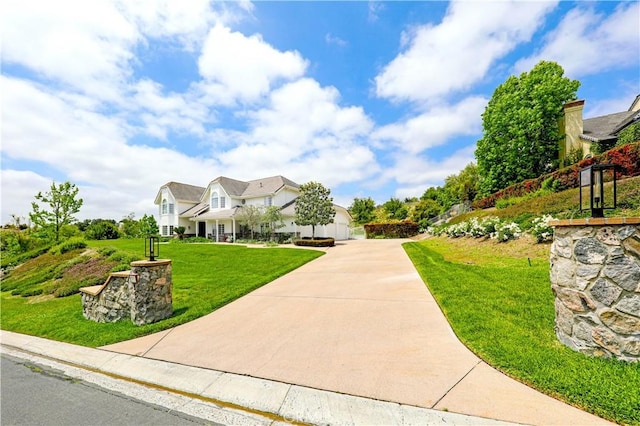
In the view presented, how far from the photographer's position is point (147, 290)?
520 centimetres

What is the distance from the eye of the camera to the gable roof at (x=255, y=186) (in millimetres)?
28250

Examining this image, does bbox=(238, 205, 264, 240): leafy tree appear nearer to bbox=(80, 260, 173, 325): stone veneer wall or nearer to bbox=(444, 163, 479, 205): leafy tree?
bbox=(80, 260, 173, 325): stone veneer wall

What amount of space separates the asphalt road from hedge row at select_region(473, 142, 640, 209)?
35.3ft

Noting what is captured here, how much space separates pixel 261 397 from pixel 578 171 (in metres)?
15.2

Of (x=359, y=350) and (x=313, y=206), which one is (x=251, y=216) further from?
(x=359, y=350)

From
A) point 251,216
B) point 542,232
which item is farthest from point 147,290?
point 251,216

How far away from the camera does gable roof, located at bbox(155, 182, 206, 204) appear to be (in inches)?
1283

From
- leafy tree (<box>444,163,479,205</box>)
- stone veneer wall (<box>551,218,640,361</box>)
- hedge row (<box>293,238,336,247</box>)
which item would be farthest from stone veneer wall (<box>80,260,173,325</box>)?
leafy tree (<box>444,163,479,205</box>)

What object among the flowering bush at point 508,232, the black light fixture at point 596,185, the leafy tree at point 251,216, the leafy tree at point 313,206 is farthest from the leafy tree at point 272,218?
the black light fixture at point 596,185

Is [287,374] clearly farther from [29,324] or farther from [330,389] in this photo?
[29,324]

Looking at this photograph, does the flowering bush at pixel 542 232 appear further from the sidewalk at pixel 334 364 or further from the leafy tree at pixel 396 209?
the leafy tree at pixel 396 209

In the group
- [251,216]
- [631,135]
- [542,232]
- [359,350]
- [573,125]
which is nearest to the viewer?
[359,350]

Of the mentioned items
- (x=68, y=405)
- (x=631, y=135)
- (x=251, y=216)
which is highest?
(x=631, y=135)

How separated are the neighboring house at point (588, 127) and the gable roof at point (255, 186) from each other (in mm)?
23896
